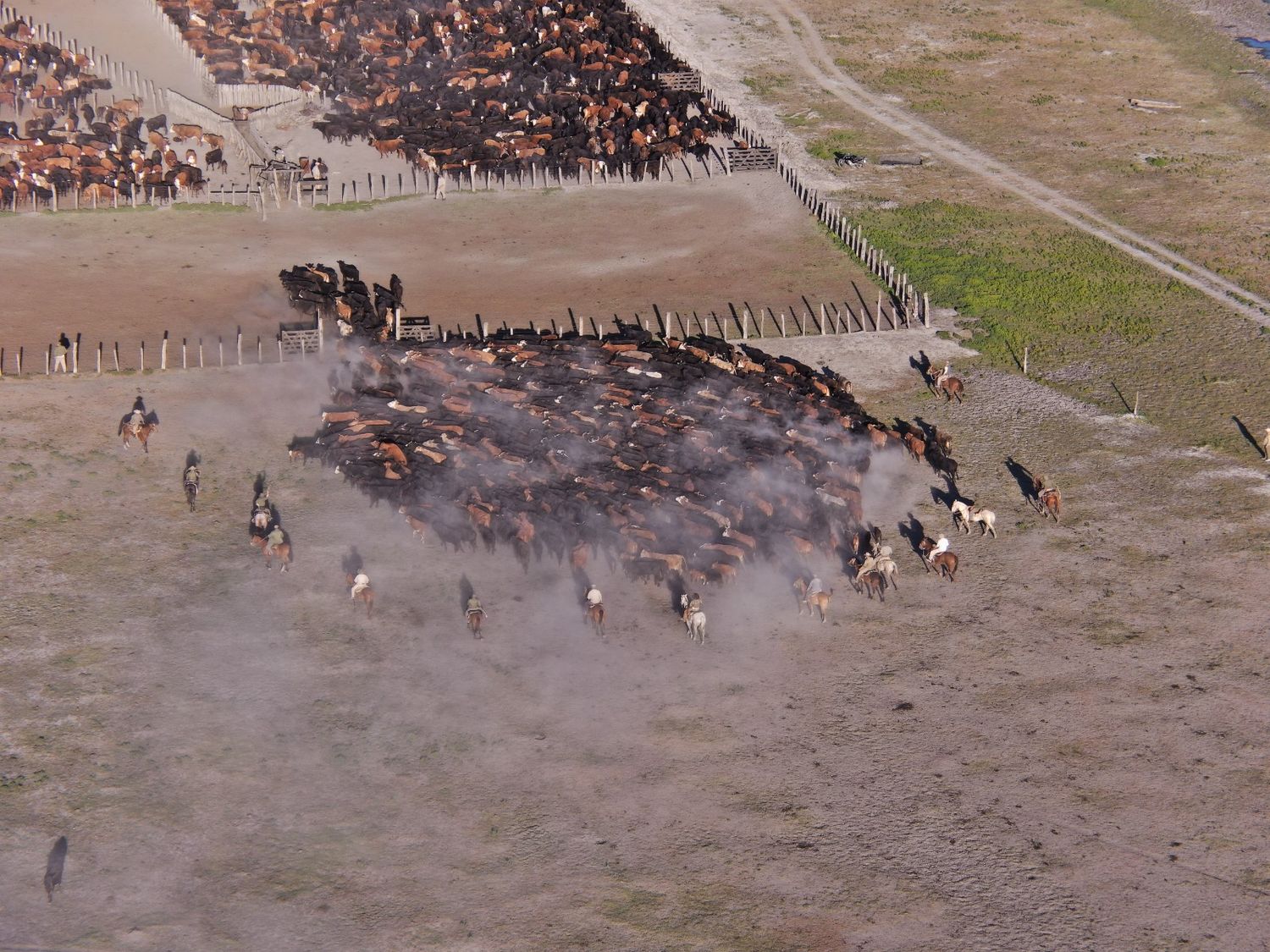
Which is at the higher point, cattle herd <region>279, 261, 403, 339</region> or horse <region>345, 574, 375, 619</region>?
cattle herd <region>279, 261, 403, 339</region>

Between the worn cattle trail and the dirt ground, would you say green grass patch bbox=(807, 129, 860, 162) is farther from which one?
the dirt ground

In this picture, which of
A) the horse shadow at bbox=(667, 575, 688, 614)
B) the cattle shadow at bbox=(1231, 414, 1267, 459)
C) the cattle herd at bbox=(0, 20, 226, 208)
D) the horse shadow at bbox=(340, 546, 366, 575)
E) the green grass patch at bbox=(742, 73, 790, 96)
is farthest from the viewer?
the green grass patch at bbox=(742, 73, 790, 96)

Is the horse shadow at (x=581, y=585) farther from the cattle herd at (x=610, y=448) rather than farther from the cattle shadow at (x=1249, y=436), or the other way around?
the cattle shadow at (x=1249, y=436)

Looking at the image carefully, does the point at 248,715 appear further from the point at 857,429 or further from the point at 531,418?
the point at 857,429

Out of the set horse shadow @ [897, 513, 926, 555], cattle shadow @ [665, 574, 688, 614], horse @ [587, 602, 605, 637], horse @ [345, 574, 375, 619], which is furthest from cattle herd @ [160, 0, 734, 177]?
horse @ [587, 602, 605, 637]

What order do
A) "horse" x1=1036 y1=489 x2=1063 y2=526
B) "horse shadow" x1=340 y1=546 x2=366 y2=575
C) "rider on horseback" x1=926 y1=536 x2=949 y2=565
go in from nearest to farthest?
"horse shadow" x1=340 y1=546 x2=366 y2=575 < "rider on horseback" x1=926 y1=536 x2=949 y2=565 < "horse" x1=1036 y1=489 x2=1063 y2=526
